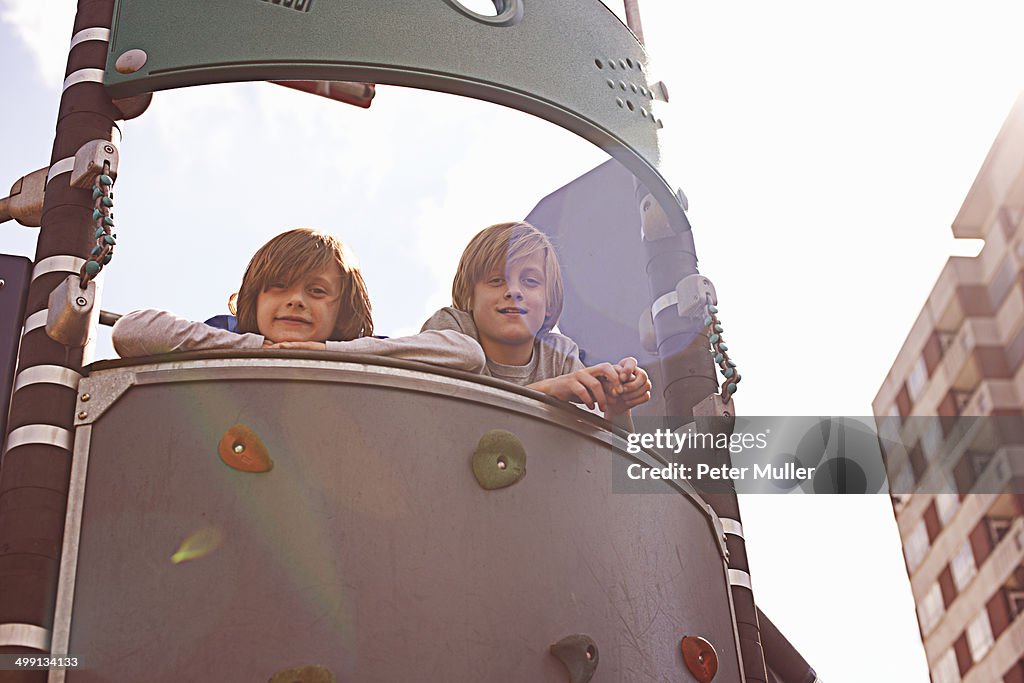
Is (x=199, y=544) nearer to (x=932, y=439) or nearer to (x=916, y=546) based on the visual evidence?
(x=916, y=546)

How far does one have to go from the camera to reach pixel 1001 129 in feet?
226

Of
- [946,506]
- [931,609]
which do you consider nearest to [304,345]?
[931,609]

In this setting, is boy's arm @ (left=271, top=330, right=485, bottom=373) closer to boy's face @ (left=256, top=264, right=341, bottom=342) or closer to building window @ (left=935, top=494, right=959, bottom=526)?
boy's face @ (left=256, top=264, right=341, bottom=342)

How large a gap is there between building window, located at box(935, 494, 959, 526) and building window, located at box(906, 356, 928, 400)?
538 cm

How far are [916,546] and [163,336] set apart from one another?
63719mm

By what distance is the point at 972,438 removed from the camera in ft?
207

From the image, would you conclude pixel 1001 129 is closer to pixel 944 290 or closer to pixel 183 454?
pixel 944 290

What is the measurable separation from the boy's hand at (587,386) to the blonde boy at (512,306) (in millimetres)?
280

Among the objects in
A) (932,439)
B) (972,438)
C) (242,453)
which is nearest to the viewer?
(242,453)

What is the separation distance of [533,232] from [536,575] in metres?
2.02

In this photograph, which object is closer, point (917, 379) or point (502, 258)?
point (502, 258)

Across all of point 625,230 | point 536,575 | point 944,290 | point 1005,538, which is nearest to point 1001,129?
point 944,290

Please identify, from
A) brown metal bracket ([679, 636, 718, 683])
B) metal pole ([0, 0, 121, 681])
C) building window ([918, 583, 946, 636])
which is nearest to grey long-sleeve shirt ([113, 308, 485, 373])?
metal pole ([0, 0, 121, 681])

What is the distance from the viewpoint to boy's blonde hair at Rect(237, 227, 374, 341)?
589cm
